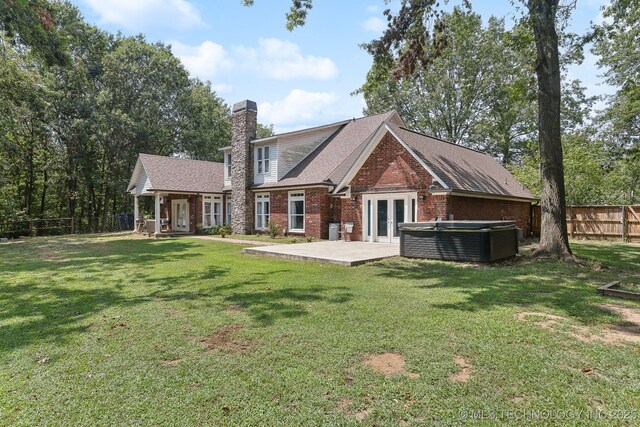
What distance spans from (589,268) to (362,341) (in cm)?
829

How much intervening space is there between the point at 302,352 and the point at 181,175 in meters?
22.0

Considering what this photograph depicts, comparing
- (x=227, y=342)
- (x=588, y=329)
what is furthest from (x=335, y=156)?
(x=227, y=342)

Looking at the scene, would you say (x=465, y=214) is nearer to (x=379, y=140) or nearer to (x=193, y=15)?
(x=379, y=140)

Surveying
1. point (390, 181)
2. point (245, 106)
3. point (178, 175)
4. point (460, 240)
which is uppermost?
point (245, 106)

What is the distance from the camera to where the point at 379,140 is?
49.5ft

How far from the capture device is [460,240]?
33.7ft

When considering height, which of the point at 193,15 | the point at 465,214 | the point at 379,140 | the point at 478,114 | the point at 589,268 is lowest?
the point at 589,268

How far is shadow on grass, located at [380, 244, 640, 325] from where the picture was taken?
5531 millimetres

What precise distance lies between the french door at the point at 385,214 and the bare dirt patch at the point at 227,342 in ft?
36.0

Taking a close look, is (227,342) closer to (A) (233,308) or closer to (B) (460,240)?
(A) (233,308)

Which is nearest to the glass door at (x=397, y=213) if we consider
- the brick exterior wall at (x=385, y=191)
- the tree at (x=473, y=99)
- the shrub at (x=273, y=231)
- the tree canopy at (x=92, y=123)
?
the brick exterior wall at (x=385, y=191)

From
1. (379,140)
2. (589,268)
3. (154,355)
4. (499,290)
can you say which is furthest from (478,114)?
(154,355)

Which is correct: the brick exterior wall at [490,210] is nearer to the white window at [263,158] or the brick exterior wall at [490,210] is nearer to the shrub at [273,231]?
the shrub at [273,231]

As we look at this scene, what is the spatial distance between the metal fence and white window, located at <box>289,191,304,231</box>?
56.5 feet
